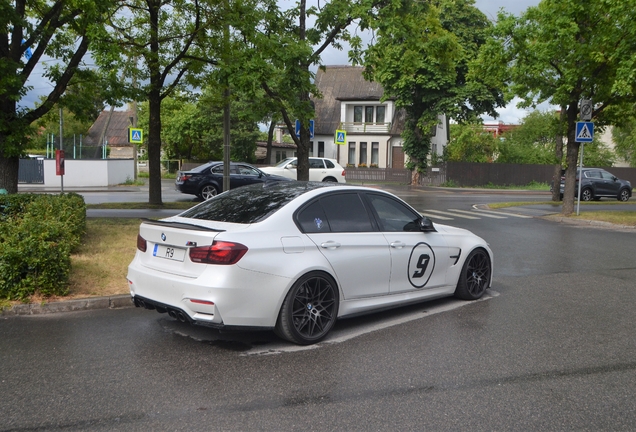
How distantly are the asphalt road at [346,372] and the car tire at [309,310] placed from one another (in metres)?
0.15

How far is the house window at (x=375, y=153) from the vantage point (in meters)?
53.1

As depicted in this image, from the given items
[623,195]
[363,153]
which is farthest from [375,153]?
[623,195]

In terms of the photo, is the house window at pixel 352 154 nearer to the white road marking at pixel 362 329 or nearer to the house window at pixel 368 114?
the house window at pixel 368 114

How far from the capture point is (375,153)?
53250mm

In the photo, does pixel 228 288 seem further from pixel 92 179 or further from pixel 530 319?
pixel 92 179

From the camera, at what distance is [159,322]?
6414mm

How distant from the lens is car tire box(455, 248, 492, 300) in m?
7.46

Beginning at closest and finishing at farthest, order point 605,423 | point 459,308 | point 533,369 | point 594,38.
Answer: point 605,423
point 533,369
point 459,308
point 594,38

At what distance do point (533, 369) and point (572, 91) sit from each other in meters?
17.0

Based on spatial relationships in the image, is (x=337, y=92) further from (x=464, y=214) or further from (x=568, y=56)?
(x=568, y=56)

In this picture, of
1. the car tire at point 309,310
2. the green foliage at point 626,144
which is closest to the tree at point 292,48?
the car tire at point 309,310

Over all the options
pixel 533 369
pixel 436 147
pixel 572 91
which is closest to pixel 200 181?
pixel 572 91

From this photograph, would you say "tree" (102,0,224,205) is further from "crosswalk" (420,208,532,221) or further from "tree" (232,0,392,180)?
"crosswalk" (420,208,532,221)

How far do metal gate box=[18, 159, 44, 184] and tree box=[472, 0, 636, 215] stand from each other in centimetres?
2596
